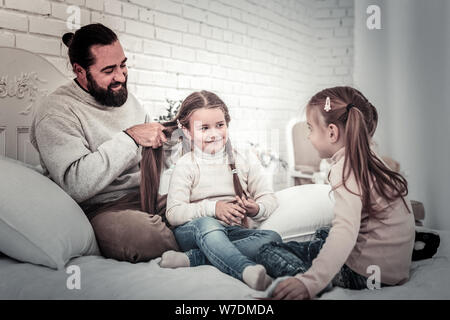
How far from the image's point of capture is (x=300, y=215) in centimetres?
123

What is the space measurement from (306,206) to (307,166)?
0.21 m

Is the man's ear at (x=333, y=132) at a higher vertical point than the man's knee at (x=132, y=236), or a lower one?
higher

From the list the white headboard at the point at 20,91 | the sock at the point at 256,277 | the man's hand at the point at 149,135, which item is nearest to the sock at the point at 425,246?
the sock at the point at 256,277

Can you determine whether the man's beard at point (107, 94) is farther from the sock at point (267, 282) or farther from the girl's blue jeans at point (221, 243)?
the sock at point (267, 282)

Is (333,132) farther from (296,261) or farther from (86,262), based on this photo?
(86,262)

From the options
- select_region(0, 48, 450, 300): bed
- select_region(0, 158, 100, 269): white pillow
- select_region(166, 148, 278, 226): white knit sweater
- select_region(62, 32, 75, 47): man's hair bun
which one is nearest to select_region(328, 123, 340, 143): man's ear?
select_region(0, 48, 450, 300): bed

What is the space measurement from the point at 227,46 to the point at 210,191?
1.76 ft

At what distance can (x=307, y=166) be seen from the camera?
4.64ft

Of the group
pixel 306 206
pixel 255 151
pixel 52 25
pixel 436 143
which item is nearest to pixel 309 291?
pixel 306 206

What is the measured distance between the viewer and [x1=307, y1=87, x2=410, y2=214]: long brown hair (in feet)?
3.27

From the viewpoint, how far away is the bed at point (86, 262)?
0.96 metres

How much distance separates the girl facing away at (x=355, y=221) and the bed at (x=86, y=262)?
2.4 inches

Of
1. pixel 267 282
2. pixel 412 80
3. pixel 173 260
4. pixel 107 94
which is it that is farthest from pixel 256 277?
pixel 412 80

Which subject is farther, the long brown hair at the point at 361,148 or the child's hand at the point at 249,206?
the child's hand at the point at 249,206
